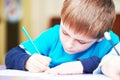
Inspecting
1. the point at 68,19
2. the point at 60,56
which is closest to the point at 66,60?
the point at 60,56

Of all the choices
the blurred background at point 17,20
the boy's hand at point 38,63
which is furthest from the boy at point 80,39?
the blurred background at point 17,20

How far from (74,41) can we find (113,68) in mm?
138

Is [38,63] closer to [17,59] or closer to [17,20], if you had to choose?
[17,59]

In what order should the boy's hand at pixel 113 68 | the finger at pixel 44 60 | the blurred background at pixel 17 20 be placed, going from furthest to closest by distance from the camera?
the blurred background at pixel 17 20 → the finger at pixel 44 60 → the boy's hand at pixel 113 68

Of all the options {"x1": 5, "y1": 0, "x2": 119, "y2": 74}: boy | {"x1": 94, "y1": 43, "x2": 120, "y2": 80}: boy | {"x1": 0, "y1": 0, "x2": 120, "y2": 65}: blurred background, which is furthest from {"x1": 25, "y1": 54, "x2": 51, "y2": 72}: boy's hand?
{"x1": 0, "y1": 0, "x2": 120, "y2": 65}: blurred background

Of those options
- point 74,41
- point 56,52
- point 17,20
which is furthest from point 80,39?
point 17,20

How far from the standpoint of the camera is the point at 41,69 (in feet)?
2.56

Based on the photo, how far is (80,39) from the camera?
0.79 metres

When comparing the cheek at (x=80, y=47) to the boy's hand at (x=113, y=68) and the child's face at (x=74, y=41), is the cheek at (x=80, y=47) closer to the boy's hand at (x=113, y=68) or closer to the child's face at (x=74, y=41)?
the child's face at (x=74, y=41)

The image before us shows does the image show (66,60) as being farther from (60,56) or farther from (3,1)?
(3,1)

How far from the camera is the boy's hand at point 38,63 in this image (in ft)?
2.54

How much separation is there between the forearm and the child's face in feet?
0.34

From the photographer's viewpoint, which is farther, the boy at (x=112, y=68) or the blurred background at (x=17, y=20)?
the blurred background at (x=17, y=20)

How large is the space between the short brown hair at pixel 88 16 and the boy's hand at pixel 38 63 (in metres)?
0.09
